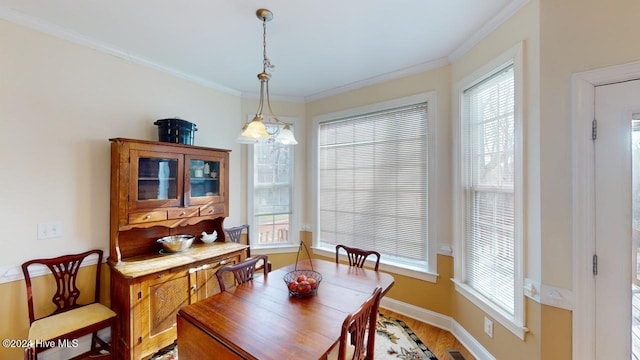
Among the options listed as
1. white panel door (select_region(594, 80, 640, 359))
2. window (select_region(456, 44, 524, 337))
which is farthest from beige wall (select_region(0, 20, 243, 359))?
white panel door (select_region(594, 80, 640, 359))

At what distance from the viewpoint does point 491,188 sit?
206 cm

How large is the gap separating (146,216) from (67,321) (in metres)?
0.88

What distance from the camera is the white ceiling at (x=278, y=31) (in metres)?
1.77

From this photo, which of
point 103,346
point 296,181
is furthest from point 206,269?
point 296,181

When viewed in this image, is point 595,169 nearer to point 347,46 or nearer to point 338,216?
point 347,46

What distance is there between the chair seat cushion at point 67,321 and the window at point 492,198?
304cm

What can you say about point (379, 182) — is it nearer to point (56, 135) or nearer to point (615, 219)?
point (615, 219)

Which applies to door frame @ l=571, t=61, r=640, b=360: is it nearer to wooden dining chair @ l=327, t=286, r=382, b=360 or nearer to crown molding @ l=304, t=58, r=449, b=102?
wooden dining chair @ l=327, t=286, r=382, b=360

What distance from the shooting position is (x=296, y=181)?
11.9 ft

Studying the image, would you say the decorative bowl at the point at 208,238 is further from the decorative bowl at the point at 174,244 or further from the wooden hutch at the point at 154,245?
the decorative bowl at the point at 174,244

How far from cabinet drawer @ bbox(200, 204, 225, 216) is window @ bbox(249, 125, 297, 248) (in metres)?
0.57

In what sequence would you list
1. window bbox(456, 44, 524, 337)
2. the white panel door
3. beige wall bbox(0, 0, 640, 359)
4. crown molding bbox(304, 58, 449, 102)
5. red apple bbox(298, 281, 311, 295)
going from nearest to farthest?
the white panel door < beige wall bbox(0, 0, 640, 359) < red apple bbox(298, 281, 311, 295) < window bbox(456, 44, 524, 337) < crown molding bbox(304, 58, 449, 102)

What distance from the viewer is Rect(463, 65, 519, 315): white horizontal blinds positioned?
188cm

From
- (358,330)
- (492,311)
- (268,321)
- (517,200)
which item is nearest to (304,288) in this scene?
(268,321)
